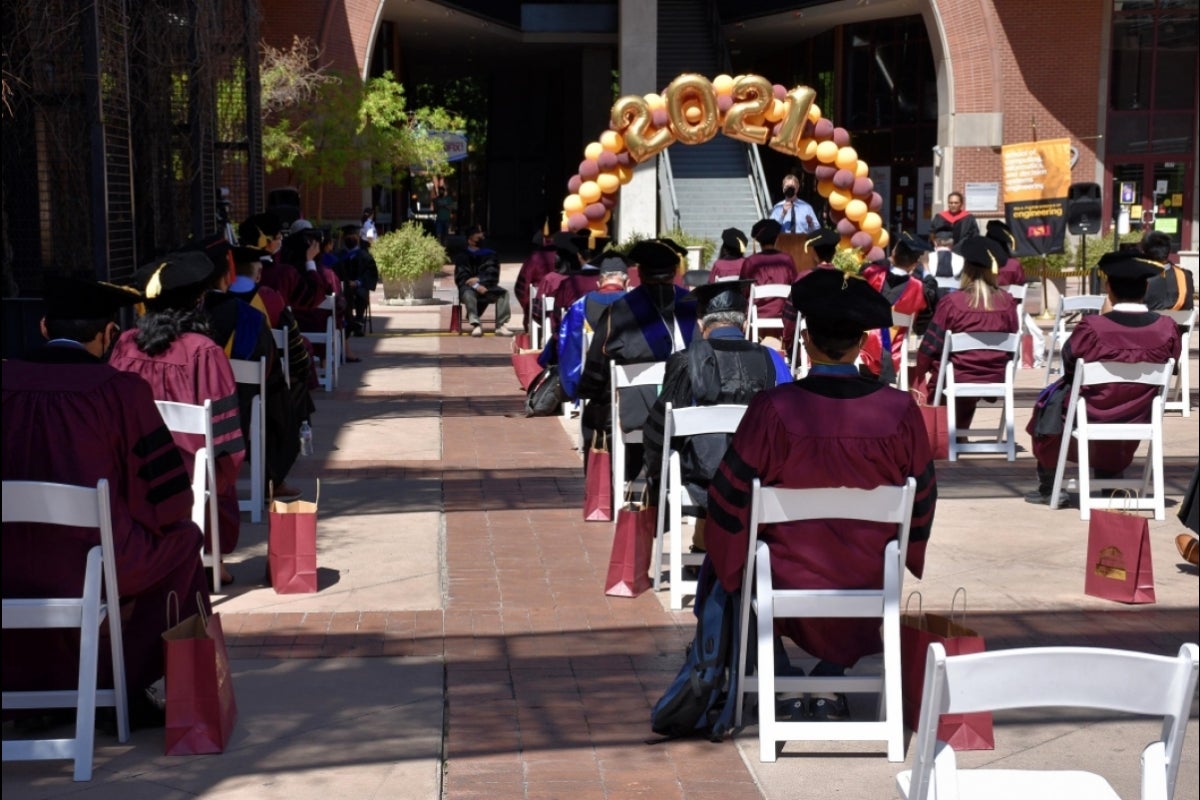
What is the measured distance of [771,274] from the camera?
14477 mm

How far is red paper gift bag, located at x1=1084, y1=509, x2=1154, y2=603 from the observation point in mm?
7426

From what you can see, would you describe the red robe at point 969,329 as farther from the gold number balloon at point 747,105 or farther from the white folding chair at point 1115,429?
the gold number balloon at point 747,105

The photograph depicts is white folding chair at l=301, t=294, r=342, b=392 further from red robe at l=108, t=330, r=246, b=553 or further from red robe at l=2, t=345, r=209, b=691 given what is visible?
red robe at l=2, t=345, r=209, b=691

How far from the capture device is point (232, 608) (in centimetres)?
727

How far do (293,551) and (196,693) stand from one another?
7.27ft

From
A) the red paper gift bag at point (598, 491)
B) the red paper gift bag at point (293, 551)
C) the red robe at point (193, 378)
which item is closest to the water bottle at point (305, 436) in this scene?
the red paper gift bag at point (598, 491)

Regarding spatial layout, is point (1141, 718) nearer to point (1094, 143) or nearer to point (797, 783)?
point (797, 783)

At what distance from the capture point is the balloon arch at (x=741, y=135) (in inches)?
757

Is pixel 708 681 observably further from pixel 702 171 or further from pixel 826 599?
pixel 702 171

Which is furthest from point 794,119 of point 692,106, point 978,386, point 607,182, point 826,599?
point 826,599

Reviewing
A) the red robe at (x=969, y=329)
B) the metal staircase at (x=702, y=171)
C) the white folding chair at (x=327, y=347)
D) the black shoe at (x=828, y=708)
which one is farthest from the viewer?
the metal staircase at (x=702, y=171)

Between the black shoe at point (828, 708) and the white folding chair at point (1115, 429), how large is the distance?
4392mm

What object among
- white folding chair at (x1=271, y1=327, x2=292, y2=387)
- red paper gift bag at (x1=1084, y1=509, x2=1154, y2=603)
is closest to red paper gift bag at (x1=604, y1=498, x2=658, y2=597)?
red paper gift bag at (x1=1084, y1=509, x2=1154, y2=603)

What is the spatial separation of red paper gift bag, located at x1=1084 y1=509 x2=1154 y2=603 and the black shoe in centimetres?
242
